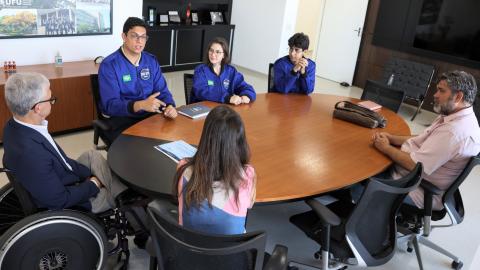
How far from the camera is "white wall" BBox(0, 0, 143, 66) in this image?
159 inches

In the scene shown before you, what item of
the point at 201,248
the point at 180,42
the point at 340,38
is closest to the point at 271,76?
the point at 201,248

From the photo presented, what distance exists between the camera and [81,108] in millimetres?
4102

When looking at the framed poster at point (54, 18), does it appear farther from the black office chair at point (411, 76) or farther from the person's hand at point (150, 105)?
the black office chair at point (411, 76)

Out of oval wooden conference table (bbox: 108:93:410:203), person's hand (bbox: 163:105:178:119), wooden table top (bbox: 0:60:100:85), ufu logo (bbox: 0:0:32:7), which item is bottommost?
oval wooden conference table (bbox: 108:93:410:203)

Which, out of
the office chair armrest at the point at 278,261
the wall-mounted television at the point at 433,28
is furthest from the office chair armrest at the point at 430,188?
the wall-mounted television at the point at 433,28

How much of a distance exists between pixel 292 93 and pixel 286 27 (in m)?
3.57

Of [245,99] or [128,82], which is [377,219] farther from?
[128,82]

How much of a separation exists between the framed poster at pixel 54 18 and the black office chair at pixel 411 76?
422cm

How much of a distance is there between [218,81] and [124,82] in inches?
30.5

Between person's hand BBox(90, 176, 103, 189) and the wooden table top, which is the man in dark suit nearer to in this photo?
person's hand BBox(90, 176, 103, 189)

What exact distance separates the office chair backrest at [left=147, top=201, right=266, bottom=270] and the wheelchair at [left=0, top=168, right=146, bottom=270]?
1.70 feet

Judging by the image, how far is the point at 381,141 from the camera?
2.71 m

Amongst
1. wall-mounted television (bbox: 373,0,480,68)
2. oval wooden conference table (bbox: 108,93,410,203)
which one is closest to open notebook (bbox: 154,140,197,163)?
oval wooden conference table (bbox: 108,93,410,203)

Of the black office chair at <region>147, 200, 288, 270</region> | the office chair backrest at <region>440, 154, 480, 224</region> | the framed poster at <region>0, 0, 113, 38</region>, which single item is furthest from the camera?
the framed poster at <region>0, 0, 113, 38</region>
